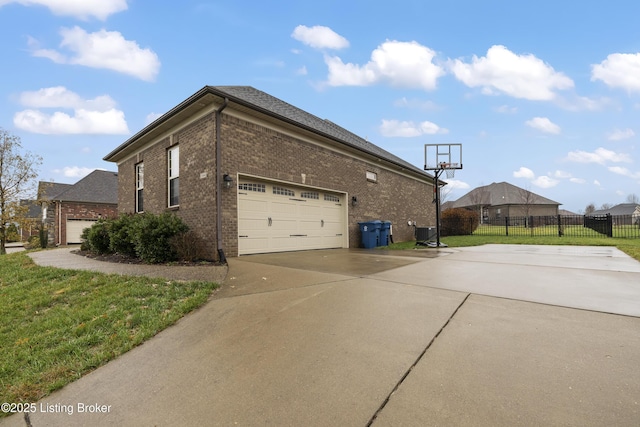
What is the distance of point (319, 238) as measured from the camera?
11305 mm

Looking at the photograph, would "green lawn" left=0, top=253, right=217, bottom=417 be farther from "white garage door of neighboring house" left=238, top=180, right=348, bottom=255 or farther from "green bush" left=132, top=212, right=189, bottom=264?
"white garage door of neighboring house" left=238, top=180, right=348, bottom=255

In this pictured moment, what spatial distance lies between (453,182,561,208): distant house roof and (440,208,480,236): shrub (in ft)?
98.3

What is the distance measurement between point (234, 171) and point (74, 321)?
5130 millimetres

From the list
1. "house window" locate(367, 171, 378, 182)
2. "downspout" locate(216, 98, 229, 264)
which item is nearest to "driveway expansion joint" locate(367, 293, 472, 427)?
"downspout" locate(216, 98, 229, 264)

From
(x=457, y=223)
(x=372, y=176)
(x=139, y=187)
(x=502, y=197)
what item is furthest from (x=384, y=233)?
(x=502, y=197)

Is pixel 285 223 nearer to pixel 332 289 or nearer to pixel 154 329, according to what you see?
pixel 332 289

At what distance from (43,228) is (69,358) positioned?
25214mm

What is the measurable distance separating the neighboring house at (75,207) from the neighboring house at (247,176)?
1163 cm

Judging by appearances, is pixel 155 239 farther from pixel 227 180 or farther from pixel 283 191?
pixel 283 191

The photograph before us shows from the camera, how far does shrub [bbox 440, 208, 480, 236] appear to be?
2138 centimetres

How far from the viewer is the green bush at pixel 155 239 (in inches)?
292

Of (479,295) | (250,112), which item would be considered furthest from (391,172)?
(479,295)

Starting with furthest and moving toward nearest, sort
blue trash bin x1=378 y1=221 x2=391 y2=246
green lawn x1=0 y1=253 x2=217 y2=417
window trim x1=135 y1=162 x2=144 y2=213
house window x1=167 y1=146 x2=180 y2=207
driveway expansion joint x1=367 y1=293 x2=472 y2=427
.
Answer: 1. blue trash bin x1=378 y1=221 x2=391 y2=246
2. window trim x1=135 y1=162 x2=144 y2=213
3. house window x1=167 y1=146 x2=180 y2=207
4. green lawn x1=0 y1=253 x2=217 y2=417
5. driveway expansion joint x1=367 y1=293 x2=472 y2=427

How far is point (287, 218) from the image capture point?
33.0ft
